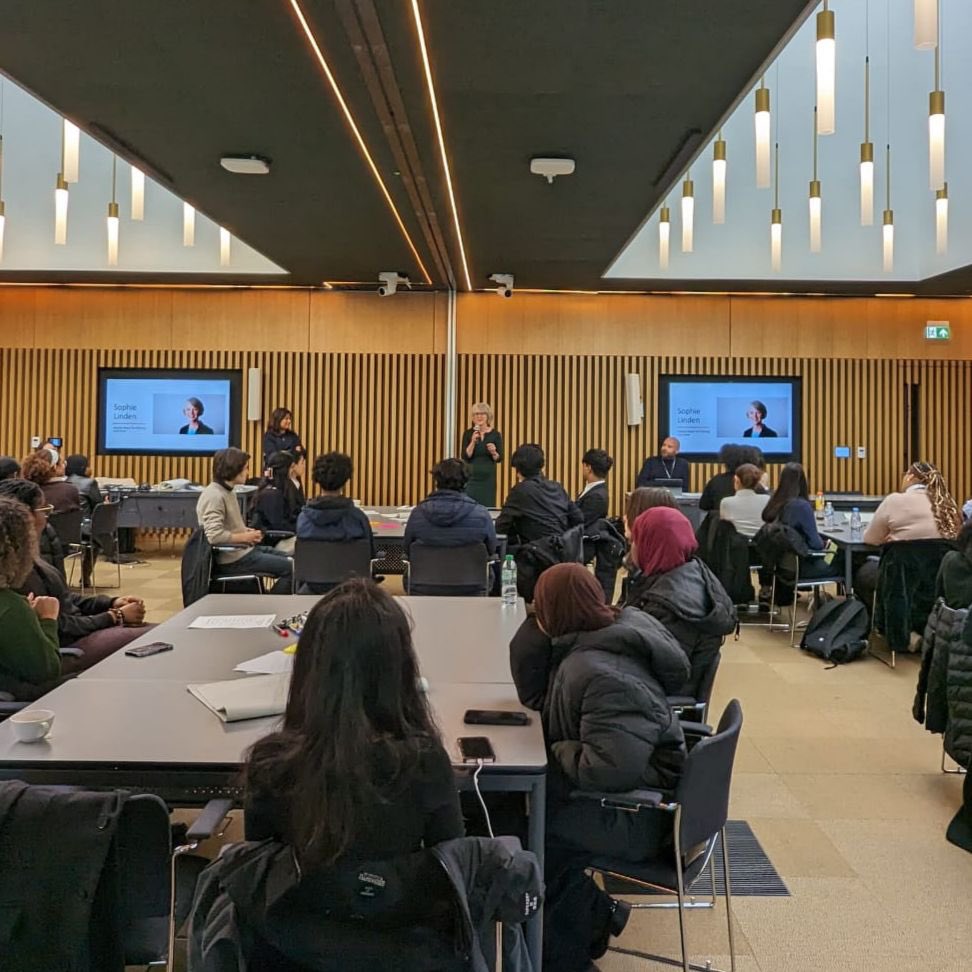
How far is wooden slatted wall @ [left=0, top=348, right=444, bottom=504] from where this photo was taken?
39.8ft

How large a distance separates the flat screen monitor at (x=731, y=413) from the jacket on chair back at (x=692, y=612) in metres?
8.69

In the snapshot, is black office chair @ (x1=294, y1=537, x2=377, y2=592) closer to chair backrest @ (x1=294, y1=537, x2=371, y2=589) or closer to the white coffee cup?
chair backrest @ (x1=294, y1=537, x2=371, y2=589)

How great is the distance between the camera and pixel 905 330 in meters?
11.9

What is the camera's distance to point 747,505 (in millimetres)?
7266

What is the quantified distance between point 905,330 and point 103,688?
38.4 ft

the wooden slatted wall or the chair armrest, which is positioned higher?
the wooden slatted wall

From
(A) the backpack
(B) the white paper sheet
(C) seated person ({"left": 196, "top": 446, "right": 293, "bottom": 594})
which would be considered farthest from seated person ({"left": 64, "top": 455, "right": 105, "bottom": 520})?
(A) the backpack

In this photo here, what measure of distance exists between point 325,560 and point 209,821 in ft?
11.9

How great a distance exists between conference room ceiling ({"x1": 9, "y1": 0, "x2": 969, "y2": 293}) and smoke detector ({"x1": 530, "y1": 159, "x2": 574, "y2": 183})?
0.07 m

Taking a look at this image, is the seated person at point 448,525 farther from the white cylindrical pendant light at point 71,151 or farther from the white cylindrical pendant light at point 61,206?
the white cylindrical pendant light at point 61,206

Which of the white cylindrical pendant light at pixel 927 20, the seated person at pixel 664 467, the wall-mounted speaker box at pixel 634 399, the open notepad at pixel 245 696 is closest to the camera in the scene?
the open notepad at pixel 245 696

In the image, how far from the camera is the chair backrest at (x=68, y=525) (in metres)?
7.43

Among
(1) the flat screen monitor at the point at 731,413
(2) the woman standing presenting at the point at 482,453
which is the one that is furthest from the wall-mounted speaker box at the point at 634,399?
(2) the woman standing presenting at the point at 482,453

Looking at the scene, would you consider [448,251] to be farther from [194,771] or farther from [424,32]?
[194,771]
